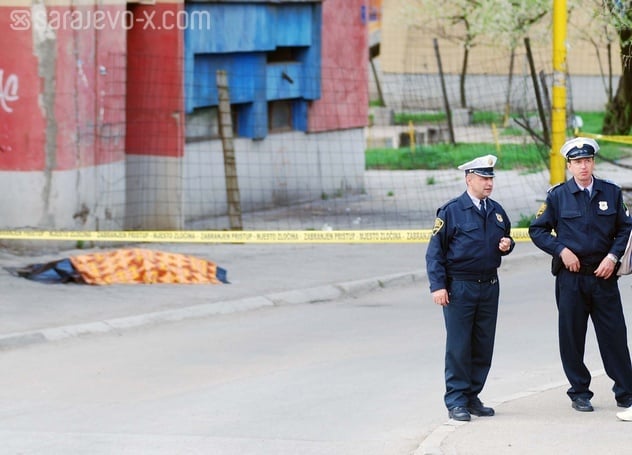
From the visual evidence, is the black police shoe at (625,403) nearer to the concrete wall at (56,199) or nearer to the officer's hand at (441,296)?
the officer's hand at (441,296)

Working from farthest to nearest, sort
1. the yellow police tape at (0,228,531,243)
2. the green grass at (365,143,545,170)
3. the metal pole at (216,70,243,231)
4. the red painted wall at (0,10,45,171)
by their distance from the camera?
the green grass at (365,143,545,170) → the metal pole at (216,70,243,231) → the red painted wall at (0,10,45,171) → the yellow police tape at (0,228,531,243)

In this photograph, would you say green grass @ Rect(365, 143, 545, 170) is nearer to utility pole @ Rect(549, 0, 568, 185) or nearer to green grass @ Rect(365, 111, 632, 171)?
green grass @ Rect(365, 111, 632, 171)

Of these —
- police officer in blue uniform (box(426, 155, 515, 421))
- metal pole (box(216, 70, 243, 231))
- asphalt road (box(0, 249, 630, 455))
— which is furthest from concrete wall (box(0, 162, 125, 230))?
police officer in blue uniform (box(426, 155, 515, 421))

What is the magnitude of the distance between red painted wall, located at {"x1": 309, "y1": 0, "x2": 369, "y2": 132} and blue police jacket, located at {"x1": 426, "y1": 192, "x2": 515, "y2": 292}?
15.9 meters

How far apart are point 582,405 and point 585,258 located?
3.22 feet

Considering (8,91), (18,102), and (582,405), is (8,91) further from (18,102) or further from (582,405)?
(582,405)

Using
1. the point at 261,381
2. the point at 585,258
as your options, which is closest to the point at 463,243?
the point at 585,258

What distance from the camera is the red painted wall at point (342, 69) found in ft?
79.7

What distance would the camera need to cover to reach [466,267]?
822cm

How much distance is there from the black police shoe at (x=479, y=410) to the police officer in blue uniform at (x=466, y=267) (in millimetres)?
14

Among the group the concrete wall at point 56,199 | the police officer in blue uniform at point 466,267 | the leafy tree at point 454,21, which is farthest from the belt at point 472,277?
the leafy tree at point 454,21

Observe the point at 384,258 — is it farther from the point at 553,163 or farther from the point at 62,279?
the point at 62,279

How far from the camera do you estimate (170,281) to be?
14.2 metres

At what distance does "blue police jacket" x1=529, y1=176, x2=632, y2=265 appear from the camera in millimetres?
8266
